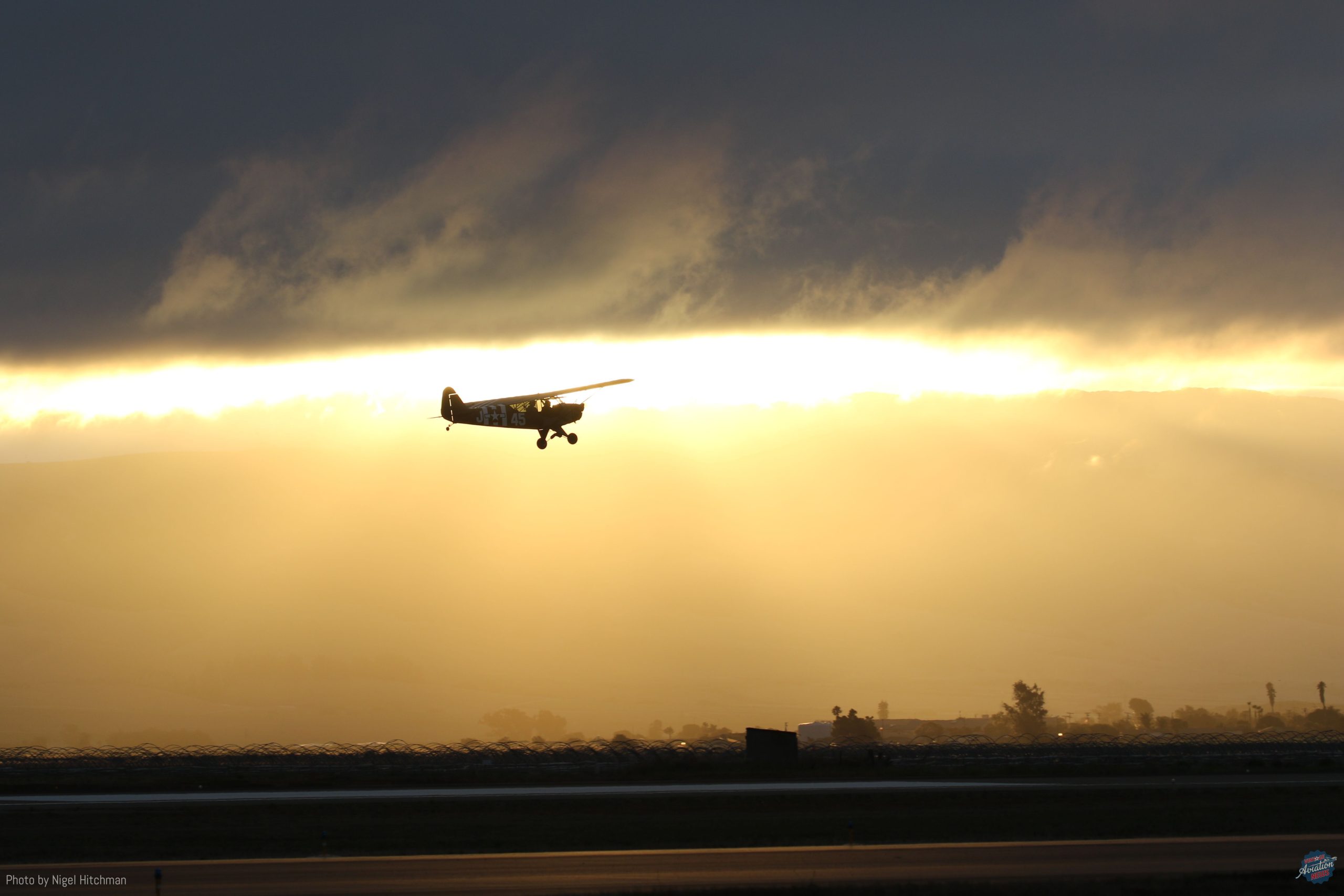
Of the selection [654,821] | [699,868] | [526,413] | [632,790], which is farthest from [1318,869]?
[526,413]

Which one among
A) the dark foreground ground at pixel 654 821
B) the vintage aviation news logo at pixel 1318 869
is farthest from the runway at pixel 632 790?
the vintage aviation news logo at pixel 1318 869

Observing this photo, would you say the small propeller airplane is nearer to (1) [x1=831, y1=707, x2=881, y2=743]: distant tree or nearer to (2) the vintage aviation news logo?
(2) the vintage aviation news logo

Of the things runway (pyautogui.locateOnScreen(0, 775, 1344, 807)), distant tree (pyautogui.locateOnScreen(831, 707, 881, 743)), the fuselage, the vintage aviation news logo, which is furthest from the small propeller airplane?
distant tree (pyautogui.locateOnScreen(831, 707, 881, 743))

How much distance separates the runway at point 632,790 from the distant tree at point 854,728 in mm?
102948

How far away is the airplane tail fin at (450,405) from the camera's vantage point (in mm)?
108062

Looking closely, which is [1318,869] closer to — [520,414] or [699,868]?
[699,868]

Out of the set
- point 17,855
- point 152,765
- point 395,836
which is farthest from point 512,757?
point 17,855

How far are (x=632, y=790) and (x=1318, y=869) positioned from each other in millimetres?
43533

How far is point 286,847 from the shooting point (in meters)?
56.1

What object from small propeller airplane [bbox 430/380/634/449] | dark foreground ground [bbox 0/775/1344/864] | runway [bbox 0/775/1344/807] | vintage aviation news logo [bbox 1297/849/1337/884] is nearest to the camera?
vintage aviation news logo [bbox 1297/849/1337/884]

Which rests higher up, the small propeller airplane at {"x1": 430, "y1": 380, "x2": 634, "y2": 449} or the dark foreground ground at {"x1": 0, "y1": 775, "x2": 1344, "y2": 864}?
the small propeller airplane at {"x1": 430, "y1": 380, "x2": 634, "y2": 449}

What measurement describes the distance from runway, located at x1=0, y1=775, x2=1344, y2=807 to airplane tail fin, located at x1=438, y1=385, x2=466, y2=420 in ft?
116

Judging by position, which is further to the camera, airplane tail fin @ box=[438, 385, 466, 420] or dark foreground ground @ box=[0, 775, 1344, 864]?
airplane tail fin @ box=[438, 385, 466, 420]

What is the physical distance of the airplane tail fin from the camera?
108062 millimetres
